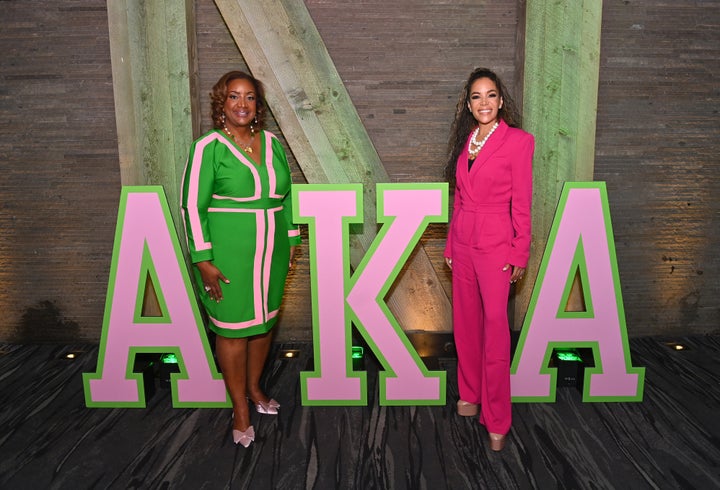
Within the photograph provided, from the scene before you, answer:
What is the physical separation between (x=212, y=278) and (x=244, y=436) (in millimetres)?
687

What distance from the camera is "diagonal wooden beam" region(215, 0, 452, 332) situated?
2.81 meters

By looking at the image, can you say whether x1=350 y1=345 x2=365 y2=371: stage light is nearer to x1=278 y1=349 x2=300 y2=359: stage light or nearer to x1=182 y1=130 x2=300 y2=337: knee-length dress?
x1=278 y1=349 x2=300 y2=359: stage light

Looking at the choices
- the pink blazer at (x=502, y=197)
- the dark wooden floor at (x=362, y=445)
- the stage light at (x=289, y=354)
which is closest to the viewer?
the dark wooden floor at (x=362, y=445)

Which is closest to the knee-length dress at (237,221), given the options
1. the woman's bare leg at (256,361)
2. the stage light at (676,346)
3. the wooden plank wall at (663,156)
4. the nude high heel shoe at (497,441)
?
the woman's bare leg at (256,361)

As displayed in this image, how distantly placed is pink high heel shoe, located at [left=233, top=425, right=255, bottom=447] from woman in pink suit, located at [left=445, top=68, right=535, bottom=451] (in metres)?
1.00

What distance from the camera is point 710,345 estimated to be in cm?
319

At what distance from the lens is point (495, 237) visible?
2.16 meters

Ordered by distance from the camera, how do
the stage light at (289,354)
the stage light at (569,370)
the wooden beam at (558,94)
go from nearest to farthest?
the stage light at (569,370), the wooden beam at (558,94), the stage light at (289,354)

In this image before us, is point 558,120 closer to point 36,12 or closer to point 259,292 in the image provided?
point 259,292

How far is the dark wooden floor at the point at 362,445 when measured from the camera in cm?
200

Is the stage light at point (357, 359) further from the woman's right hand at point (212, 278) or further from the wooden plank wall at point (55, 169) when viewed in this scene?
the wooden plank wall at point (55, 169)

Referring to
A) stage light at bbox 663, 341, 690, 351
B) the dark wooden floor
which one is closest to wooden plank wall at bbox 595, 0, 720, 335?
stage light at bbox 663, 341, 690, 351

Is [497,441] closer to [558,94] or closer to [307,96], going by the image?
[558,94]

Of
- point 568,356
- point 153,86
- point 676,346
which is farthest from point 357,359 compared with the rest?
point 676,346
